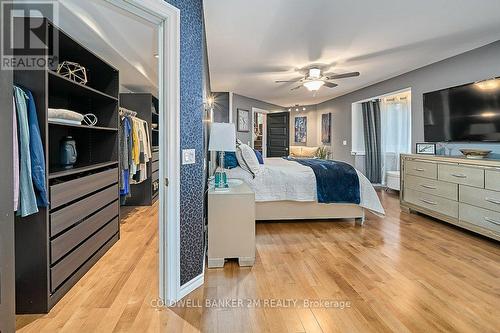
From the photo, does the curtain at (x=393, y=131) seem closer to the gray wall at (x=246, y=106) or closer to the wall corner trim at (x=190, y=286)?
the gray wall at (x=246, y=106)

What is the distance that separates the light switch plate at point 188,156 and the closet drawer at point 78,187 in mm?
963

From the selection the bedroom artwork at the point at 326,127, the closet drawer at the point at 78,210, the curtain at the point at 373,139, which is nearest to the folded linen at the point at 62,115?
the closet drawer at the point at 78,210

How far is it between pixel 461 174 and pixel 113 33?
15.1 ft

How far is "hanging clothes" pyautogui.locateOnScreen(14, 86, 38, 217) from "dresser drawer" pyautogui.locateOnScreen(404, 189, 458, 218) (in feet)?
15.0

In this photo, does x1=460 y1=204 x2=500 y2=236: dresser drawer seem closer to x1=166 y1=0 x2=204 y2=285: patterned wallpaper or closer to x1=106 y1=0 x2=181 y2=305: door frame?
x1=166 y1=0 x2=204 y2=285: patterned wallpaper

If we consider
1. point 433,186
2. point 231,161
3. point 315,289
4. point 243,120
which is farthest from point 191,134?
point 243,120

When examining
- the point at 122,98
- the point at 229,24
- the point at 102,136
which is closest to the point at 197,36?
the point at 229,24

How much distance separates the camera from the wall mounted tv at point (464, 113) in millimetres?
3701

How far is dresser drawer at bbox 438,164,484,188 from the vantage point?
3.43 meters

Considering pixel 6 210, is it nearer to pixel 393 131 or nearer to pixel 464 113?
pixel 464 113

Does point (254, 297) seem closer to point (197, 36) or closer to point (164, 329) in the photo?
point (164, 329)

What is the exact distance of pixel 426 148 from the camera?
484cm
